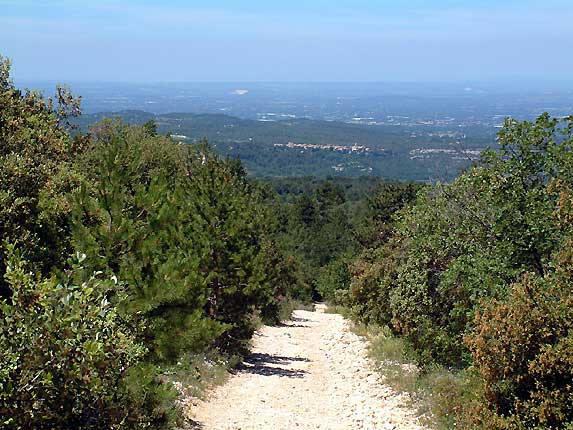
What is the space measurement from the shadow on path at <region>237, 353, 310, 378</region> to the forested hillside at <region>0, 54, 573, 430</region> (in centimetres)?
71

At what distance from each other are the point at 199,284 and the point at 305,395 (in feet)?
17.2

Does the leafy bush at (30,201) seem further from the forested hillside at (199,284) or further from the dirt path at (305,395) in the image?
the dirt path at (305,395)

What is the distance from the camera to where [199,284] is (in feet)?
38.9

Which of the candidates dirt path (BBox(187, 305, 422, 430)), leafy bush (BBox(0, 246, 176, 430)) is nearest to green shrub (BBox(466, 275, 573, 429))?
dirt path (BBox(187, 305, 422, 430))

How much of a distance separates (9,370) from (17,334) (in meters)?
0.28

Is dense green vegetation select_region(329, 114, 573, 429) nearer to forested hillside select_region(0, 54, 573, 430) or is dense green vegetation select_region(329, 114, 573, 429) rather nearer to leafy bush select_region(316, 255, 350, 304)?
forested hillside select_region(0, 54, 573, 430)

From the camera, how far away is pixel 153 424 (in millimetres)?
10047

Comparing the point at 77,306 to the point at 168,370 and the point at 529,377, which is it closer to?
the point at 529,377

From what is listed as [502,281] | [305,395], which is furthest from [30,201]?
[305,395]

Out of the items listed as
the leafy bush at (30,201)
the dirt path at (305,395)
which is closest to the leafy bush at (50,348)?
the leafy bush at (30,201)

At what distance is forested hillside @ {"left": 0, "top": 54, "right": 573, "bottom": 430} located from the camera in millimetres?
5320

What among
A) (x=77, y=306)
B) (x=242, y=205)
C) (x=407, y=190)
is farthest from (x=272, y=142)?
(x=77, y=306)

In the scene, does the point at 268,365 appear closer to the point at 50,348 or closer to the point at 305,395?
the point at 305,395

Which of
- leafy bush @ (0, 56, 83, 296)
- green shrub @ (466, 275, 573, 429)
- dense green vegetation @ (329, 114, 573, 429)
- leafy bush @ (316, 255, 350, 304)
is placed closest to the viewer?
green shrub @ (466, 275, 573, 429)
